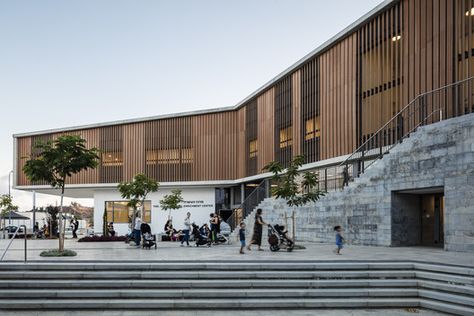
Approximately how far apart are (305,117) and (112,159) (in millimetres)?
21050

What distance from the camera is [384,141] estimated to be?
21.2 meters

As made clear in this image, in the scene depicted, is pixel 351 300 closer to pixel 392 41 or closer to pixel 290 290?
pixel 290 290

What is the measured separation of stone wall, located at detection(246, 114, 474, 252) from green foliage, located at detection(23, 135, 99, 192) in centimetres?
1026

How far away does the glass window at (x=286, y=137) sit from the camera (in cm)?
3237

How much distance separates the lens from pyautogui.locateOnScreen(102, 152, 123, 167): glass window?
4434cm

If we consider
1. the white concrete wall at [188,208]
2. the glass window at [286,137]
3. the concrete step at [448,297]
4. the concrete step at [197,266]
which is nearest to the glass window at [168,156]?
the white concrete wall at [188,208]

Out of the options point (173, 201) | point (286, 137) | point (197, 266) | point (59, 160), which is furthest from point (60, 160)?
point (173, 201)

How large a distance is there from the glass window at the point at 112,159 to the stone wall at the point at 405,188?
24.6 metres

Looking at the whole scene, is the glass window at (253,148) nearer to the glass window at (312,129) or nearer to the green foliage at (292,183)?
the glass window at (312,129)

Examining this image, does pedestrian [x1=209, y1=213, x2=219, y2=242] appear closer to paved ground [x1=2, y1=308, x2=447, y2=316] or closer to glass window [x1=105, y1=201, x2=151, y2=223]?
paved ground [x1=2, y1=308, x2=447, y2=316]

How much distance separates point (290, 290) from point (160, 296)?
118 inches

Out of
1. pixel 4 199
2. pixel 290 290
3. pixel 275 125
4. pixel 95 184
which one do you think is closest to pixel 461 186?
pixel 290 290

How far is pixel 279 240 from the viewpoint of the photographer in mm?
17969

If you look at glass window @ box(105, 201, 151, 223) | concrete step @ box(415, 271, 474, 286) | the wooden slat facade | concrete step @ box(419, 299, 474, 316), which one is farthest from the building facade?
concrete step @ box(419, 299, 474, 316)
